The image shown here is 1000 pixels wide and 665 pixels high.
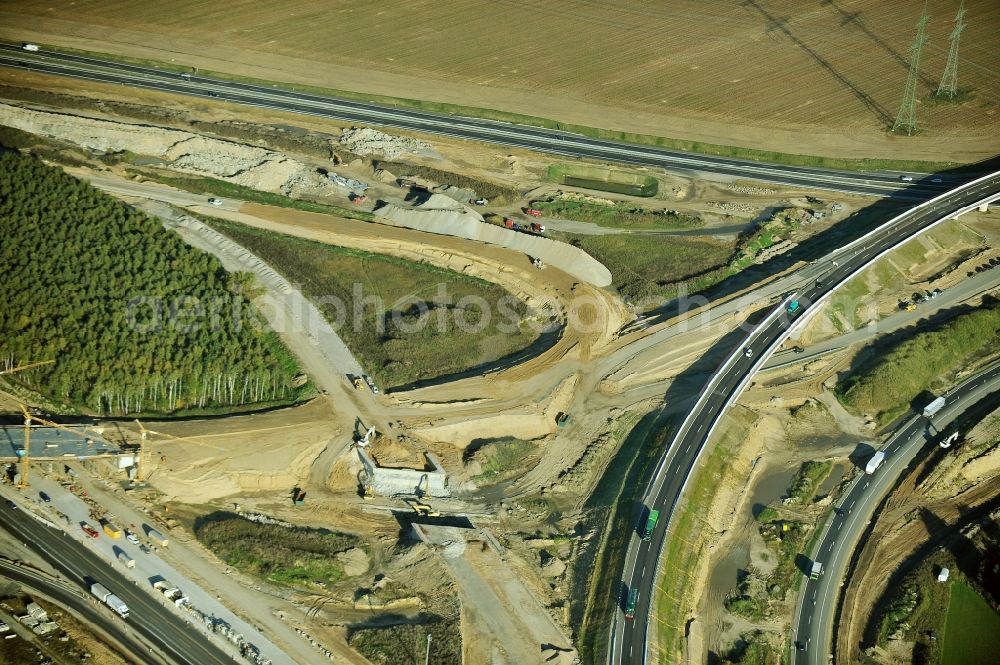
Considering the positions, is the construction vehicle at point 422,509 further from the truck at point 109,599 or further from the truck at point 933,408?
the truck at point 933,408

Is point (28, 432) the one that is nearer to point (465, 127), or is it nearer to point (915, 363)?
point (465, 127)

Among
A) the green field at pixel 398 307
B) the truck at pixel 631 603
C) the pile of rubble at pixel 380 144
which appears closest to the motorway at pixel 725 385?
the truck at pixel 631 603

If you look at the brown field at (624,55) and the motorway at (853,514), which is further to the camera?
the brown field at (624,55)

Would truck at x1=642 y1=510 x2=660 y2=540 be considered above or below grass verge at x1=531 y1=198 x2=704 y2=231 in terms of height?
below

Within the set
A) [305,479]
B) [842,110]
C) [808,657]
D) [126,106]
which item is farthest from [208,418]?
[842,110]

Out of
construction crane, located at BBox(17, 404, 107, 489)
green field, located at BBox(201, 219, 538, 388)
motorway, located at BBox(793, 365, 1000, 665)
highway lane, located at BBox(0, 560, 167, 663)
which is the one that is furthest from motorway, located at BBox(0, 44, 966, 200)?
highway lane, located at BBox(0, 560, 167, 663)

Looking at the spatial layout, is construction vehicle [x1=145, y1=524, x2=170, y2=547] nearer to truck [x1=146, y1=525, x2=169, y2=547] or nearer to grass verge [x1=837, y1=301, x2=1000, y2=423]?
truck [x1=146, y1=525, x2=169, y2=547]

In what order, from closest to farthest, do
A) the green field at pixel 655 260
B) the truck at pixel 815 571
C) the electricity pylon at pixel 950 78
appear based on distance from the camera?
1. the truck at pixel 815 571
2. the green field at pixel 655 260
3. the electricity pylon at pixel 950 78
